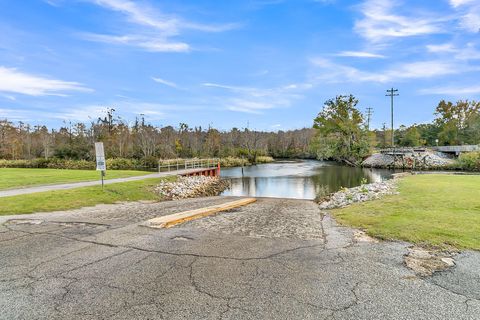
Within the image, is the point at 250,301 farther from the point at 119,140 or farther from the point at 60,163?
the point at 119,140

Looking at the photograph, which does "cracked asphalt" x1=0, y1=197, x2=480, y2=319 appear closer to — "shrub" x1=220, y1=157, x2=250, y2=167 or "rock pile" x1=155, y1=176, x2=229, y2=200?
"rock pile" x1=155, y1=176, x2=229, y2=200

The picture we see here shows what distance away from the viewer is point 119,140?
4475 centimetres

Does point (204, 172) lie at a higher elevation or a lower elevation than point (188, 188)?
higher

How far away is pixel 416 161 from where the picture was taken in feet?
132

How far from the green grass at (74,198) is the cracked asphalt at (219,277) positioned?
330cm

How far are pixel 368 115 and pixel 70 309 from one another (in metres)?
59.1

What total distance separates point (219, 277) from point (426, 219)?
5637 millimetres

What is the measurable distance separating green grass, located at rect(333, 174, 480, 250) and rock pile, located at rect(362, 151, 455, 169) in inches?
1296

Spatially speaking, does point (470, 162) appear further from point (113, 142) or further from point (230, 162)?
point (113, 142)

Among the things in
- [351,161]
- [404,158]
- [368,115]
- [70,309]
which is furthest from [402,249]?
[368,115]

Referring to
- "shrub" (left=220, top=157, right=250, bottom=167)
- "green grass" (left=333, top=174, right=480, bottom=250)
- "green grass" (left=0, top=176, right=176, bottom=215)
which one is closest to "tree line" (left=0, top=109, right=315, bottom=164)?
"shrub" (left=220, top=157, right=250, bottom=167)

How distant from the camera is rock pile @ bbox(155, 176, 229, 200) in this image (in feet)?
54.5

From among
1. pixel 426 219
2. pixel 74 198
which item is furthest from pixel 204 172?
pixel 426 219

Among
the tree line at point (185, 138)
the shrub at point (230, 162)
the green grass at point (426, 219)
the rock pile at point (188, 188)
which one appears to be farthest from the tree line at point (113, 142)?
the green grass at point (426, 219)
